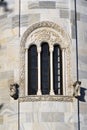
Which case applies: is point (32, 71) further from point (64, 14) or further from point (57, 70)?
point (64, 14)

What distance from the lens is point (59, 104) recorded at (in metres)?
23.5

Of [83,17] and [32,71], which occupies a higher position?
[83,17]

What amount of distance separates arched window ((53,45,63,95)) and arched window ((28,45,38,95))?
0.77m

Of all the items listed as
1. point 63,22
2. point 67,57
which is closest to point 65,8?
point 63,22

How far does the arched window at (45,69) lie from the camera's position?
2375cm

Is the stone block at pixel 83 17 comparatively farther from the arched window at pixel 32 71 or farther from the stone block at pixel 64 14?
the arched window at pixel 32 71

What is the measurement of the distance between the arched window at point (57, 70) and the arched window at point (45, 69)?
0.25m

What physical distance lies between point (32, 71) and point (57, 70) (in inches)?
40.7

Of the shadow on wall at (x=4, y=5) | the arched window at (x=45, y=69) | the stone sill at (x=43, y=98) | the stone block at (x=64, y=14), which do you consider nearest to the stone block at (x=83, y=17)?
the stone block at (x=64, y=14)

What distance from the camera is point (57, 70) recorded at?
24.0 meters

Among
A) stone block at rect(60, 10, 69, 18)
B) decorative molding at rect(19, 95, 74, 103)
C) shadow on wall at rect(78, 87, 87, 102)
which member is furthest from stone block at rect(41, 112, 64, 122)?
stone block at rect(60, 10, 69, 18)

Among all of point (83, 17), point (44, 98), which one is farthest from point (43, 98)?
point (83, 17)

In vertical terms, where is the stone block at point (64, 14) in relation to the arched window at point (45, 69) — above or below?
above

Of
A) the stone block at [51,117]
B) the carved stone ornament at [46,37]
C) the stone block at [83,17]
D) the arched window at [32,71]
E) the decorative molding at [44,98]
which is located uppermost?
the stone block at [83,17]
